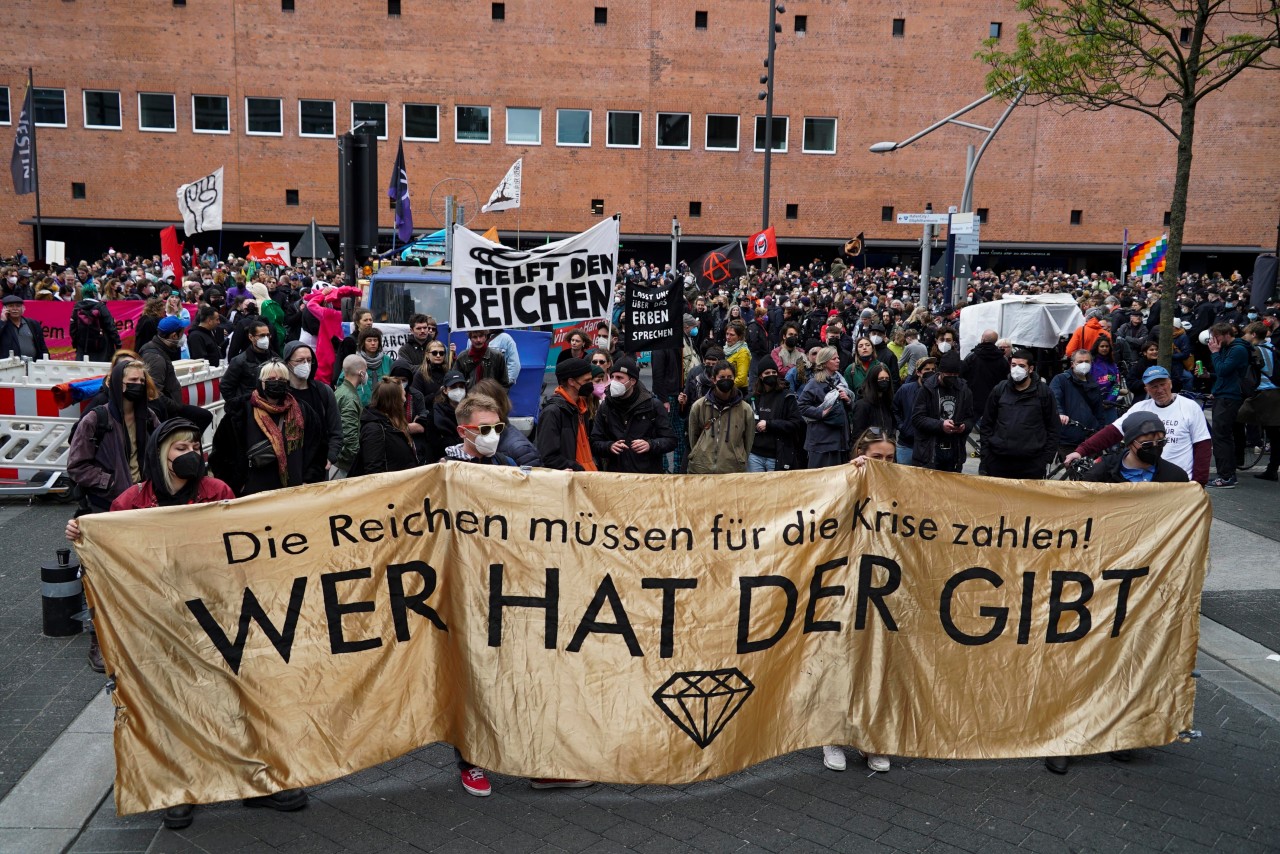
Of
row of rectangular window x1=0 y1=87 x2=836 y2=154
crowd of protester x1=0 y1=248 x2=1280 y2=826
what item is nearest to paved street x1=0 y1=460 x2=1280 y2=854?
crowd of protester x1=0 y1=248 x2=1280 y2=826

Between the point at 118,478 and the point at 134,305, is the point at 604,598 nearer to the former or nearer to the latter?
the point at 118,478

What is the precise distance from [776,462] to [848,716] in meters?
4.46

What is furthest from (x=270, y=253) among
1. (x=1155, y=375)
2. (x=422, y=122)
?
(x=1155, y=375)

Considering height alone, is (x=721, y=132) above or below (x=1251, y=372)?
above

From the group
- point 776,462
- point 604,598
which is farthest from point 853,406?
point 604,598

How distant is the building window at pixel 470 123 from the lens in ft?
153

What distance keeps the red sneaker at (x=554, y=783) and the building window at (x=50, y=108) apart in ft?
156

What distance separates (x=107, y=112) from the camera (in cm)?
4522

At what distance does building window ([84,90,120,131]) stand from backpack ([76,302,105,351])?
108ft

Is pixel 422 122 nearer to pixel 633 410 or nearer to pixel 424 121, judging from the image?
pixel 424 121

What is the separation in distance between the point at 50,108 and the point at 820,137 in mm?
30474

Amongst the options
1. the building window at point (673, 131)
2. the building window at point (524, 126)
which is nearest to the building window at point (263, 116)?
the building window at point (524, 126)

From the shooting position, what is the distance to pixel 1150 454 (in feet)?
20.3

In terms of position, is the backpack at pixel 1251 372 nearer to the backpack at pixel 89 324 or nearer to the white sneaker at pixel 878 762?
the white sneaker at pixel 878 762
